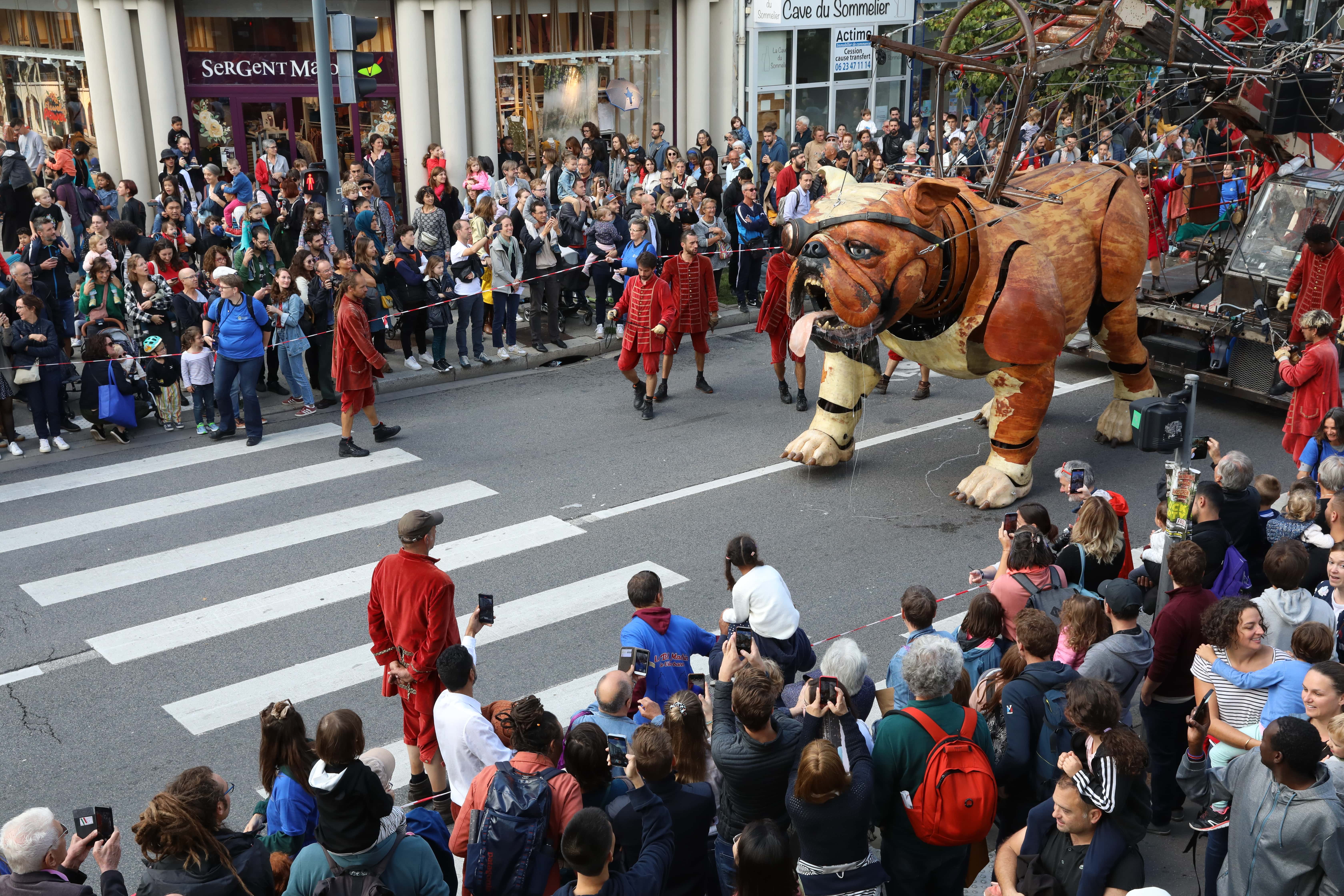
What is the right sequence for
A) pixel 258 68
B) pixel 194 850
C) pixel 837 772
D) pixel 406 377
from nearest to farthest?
pixel 194 850, pixel 837 772, pixel 406 377, pixel 258 68

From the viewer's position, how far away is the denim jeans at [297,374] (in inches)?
502

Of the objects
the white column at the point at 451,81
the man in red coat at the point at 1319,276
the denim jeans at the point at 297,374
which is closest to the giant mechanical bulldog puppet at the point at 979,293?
the man in red coat at the point at 1319,276

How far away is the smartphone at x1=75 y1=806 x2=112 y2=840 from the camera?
4602 mm

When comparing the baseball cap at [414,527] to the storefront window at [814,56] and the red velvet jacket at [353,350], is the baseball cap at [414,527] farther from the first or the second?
the storefront window at [814,56]

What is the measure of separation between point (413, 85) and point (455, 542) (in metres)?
12.2

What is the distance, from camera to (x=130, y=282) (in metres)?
12.8

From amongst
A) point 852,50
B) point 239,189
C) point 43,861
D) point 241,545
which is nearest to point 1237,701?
point 43,861

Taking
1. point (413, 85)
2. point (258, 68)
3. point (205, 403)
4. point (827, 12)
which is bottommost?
point (205, 403)

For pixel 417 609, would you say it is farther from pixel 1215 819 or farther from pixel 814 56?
pixel 814 56

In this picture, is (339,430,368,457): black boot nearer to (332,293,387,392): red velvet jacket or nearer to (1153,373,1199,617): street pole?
(332,293,387,392): red velvet jacket

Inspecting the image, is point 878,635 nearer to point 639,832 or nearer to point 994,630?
point 994,630

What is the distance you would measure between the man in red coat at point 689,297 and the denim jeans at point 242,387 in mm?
3790

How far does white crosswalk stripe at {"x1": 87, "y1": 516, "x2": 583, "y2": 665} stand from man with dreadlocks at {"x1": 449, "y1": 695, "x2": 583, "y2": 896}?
169 inches

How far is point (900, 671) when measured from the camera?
5.70 meters
